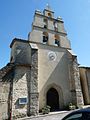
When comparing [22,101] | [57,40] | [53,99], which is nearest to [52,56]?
[57,40]

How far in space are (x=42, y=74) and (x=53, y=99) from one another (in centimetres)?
298

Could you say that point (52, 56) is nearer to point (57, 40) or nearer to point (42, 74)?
point (42, 74)

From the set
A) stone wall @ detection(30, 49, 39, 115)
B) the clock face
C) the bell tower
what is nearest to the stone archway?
stone wall @ detection(30, 49, 39, 115)

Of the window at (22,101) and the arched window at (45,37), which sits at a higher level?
the arched window at (45,37)

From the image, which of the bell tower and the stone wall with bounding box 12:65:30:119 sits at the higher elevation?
the bell tower

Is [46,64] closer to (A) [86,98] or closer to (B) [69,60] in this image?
(B) [69,60]

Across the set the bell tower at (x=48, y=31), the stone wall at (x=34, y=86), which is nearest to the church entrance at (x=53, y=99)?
the stone wall at (x=34, y=86)

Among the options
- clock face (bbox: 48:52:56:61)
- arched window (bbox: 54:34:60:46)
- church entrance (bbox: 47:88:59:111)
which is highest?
arched window (bbox: 54:34:60:46)

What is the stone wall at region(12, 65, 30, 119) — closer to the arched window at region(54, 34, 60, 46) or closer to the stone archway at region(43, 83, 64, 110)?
the stone archway at region(43, 83, 64, 110)

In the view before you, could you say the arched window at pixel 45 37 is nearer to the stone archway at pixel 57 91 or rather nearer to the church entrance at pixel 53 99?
the stone archway at pixel 57 91

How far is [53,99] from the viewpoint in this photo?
497 inches

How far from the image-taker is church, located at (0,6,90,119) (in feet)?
32.2

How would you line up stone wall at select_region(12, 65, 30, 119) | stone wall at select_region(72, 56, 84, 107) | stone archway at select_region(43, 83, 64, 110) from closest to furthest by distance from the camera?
stone wall at select_region(12, 65, 30, 119) → stone archway at select_region(43, 83, 64, 110) → stone wall at select_region(72, 56, 84, 107)

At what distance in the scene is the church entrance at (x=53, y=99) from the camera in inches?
483
